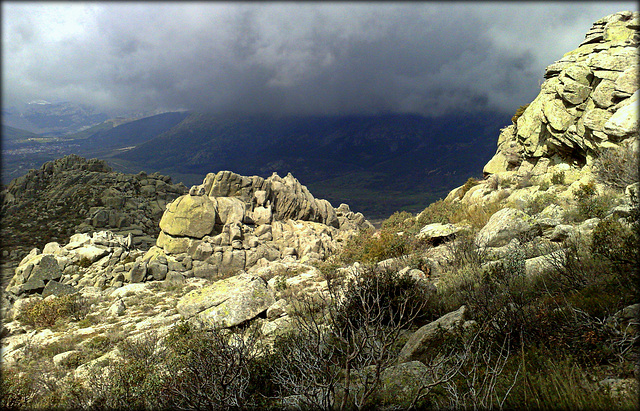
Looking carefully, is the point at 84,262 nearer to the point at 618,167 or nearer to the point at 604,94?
the point at 618,167

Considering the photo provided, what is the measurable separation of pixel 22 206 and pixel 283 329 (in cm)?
4908

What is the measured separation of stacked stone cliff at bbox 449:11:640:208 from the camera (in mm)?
13617

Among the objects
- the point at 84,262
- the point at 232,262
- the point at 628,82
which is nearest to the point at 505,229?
the point at 628,82

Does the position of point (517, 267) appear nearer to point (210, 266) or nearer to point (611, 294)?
point (611, 294)

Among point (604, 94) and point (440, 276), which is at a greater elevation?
point (604, 94)

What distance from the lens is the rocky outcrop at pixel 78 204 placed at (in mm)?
32312

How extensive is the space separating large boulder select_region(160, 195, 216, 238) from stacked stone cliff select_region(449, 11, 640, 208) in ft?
59.1

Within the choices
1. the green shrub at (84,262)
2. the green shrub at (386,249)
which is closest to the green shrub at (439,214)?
the green shrub at (386,249)

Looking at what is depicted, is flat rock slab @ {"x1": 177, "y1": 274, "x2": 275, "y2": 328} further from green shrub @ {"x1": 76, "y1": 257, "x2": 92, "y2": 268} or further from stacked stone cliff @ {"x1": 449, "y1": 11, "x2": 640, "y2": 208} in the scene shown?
stacked stone cliff @ {"x1": 449, "y1": 11, "x2": 640, "y2": 208}

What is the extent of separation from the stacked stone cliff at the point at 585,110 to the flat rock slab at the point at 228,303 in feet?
47.8

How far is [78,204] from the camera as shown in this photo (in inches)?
1497

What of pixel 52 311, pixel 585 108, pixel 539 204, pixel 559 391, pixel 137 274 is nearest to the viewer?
pixel 559 391

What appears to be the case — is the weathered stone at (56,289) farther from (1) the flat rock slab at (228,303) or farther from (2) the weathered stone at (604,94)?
(2) the weathered stone at (604,94)

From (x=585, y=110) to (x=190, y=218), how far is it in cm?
2459
